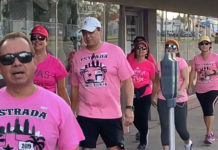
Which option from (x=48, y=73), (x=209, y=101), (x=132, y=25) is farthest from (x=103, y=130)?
(x=132, y=25)

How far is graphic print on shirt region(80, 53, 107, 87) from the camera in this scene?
4641 mm

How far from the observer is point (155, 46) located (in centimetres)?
1055

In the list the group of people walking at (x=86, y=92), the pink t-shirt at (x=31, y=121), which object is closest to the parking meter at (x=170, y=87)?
the group of people walking at (x=86, y=92)

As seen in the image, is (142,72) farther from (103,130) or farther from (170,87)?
(170,87)

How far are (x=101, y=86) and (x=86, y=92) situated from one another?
0.19 m

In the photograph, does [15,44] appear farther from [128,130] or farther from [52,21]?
[128,130]

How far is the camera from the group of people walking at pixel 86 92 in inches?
93.2

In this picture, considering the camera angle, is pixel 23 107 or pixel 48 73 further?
pixel 48 73

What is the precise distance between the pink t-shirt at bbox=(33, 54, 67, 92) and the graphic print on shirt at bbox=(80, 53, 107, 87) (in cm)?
27

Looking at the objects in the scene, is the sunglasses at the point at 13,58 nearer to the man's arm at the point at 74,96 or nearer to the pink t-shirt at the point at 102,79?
the pink t-shirt at the point at 102,79

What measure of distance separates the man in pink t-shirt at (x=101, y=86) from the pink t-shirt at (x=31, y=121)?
219 centimetres

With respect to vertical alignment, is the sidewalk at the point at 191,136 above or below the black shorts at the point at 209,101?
below

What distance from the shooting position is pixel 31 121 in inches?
93.5

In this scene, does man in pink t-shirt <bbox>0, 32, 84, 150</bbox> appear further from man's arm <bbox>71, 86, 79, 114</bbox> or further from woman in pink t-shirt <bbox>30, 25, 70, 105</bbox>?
man's arm <bbox>71, 86, 79, 114</bbox>
